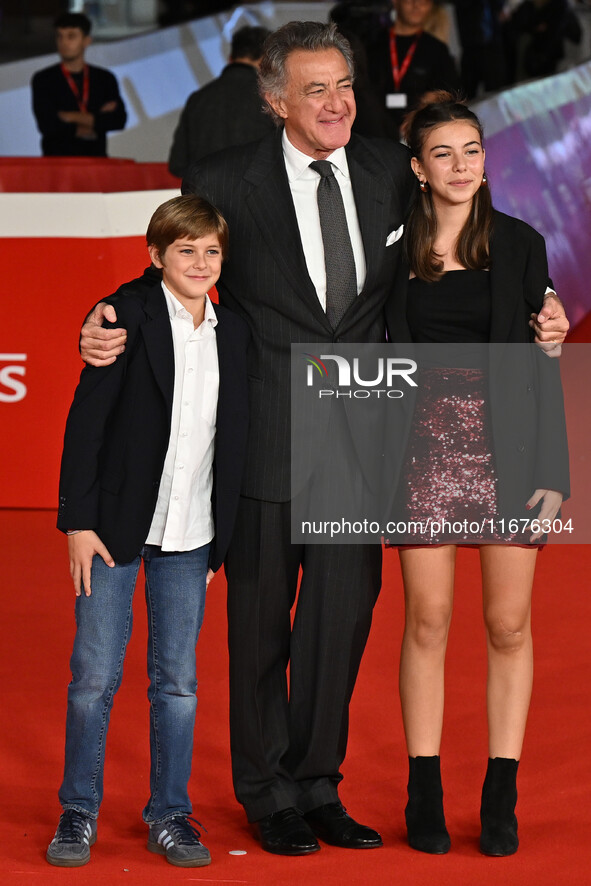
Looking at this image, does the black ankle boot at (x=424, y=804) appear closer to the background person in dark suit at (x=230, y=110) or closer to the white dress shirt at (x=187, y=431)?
the white dress shirt at (x=187, y=431)

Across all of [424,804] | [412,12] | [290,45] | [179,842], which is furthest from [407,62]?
[179,842]

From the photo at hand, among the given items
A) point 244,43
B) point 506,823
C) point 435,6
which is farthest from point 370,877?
point 435,6

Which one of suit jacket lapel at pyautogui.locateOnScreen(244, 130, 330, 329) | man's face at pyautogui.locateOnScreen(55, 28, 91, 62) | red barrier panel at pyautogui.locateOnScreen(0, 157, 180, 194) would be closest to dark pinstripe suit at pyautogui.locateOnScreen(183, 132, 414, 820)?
suit jacket lapel at pyautogui.locateOnScreen(244, 130, 330, 329)

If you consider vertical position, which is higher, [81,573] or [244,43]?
[244,43]

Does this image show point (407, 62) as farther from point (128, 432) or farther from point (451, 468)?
point (128, 432)

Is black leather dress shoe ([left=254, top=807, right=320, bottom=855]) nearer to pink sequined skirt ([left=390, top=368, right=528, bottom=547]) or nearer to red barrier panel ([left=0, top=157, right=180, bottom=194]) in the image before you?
pink sequined skirt ([left=390, top=368, right=528, bottom=547])

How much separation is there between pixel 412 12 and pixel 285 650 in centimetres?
538

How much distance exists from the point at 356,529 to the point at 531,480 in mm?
435

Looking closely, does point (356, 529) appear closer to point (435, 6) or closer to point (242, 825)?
point (242, 825)

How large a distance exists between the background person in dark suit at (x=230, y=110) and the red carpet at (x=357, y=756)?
2.70 m

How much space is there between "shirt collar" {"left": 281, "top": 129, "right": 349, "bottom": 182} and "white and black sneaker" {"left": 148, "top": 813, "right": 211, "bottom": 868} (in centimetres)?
155

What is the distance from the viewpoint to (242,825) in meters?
3.44

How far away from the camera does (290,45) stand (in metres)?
3.24

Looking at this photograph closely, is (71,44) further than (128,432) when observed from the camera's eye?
Yes
